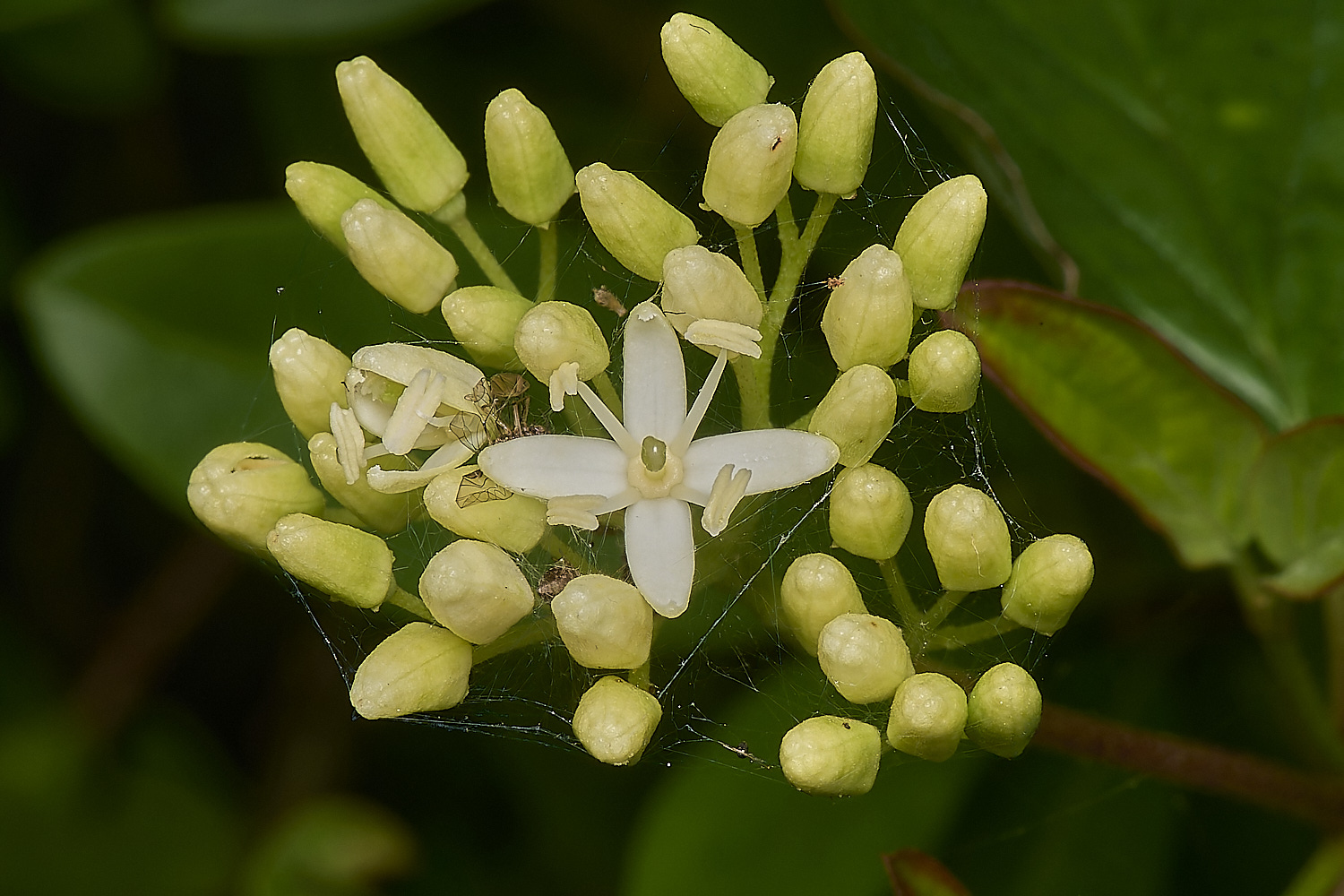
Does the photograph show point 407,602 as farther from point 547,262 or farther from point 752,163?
point 752,163

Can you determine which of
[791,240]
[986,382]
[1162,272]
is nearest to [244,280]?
[791,240]

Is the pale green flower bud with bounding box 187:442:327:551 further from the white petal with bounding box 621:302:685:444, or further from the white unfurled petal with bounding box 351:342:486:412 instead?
the white petal with bounding box 621:302:685:444

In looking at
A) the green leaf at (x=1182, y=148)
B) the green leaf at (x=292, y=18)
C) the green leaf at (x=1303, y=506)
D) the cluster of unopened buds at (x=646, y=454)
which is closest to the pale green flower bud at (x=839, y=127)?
the cluster of unopened buds at (x=646, y=454)

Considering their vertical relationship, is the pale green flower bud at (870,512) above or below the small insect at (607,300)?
below

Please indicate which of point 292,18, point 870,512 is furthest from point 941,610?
point 292,18

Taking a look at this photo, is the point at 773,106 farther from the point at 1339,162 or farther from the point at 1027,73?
the point at 1339,162

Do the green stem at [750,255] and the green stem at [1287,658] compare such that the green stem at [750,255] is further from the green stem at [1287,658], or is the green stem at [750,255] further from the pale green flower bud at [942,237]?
the green stem at [1287,658]

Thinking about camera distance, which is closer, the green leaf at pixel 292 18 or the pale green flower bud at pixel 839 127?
the pale green flower bud at pixel 839 127
